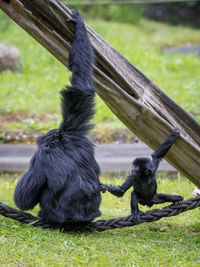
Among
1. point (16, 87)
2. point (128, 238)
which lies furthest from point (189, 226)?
point (16, 87)

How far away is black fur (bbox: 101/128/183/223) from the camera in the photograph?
13.7 feet

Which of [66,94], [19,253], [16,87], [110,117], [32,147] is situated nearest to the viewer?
[19,253]

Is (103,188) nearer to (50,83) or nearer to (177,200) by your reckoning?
(177,200)

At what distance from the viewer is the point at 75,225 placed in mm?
4656

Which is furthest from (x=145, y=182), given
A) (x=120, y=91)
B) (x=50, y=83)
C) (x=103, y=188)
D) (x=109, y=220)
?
(x=50, y=83)

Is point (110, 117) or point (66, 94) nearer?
point (66, 94)

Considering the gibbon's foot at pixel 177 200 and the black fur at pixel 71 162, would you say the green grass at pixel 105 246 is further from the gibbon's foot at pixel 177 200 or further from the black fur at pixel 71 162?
the gibbon's foot at pixel 177 200

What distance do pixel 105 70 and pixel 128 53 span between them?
9.16m

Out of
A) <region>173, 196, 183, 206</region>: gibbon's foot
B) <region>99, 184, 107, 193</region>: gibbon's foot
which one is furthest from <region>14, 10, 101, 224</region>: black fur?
<region>173, 196, 183, 206</region>: gibbon's foot

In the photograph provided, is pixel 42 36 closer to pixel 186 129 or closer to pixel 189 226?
pixel 186 129

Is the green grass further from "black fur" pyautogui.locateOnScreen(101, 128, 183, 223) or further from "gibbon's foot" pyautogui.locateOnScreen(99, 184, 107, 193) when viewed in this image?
"gibbon's foot" pyautogui.locateOnScreen(99, 184, 107, 193)

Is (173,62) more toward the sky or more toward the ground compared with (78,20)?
more toward the sky

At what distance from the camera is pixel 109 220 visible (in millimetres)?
4621

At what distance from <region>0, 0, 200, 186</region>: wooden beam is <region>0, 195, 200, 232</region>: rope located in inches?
13.0
